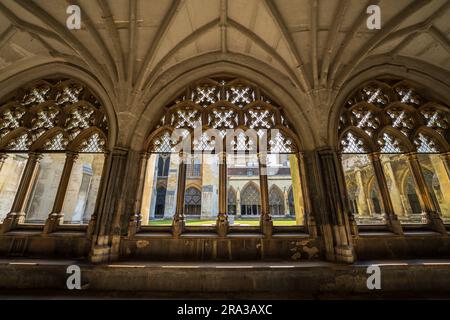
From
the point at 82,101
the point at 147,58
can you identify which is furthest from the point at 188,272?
the point at 82,101

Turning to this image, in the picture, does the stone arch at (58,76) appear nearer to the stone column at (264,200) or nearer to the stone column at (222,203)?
the stone column at (222,203)

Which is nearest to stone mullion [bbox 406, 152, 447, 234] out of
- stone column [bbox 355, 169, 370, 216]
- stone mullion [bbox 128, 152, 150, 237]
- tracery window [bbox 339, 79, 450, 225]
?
tracery window [bbox 339, 79, 450, 225]

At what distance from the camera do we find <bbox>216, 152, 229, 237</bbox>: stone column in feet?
11.8

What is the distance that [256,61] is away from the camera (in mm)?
4484

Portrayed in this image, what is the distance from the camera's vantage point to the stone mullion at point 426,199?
11.9ft

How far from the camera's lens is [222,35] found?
4.01 metres

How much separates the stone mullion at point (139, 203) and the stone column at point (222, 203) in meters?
1.66

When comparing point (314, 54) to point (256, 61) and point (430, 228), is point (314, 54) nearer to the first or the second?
point (256, 61)

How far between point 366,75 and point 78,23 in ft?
21.5

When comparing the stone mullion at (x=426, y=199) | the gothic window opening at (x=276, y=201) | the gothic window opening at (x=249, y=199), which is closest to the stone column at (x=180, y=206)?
the stone mullion at (x=426, y=199)

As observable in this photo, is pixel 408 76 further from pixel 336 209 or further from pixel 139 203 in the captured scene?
pixel 139 203

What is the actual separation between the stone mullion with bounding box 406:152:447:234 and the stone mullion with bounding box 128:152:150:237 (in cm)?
615

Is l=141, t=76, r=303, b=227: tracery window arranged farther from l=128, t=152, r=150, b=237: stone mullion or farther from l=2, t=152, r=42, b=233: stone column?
l=2, t=152, r=42, b=233: stone column

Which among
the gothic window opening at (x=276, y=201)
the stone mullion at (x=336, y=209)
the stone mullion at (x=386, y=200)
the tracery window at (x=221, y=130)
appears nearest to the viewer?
the stone mullion at (x=336, y=209)
